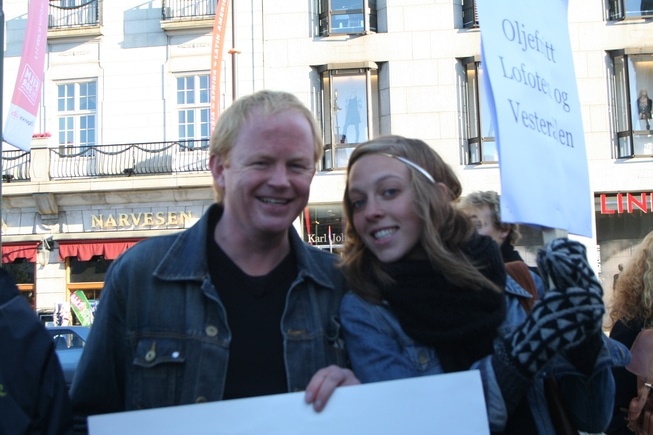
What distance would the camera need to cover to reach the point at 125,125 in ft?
59.9

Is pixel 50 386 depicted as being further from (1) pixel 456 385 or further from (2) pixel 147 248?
(1) pixel 456 385

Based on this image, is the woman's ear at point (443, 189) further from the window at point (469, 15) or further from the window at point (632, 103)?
the window at point (469, 15)

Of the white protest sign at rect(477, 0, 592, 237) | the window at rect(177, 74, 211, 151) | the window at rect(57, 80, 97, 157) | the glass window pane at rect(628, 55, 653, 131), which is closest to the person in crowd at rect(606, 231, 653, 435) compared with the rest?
the white protest sign at rect(477, 0, 592, 237)

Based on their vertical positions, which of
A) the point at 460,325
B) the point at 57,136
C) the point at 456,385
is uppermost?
the point at 57,136

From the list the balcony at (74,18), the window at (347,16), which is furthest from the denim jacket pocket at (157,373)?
the balcony at (74,18)

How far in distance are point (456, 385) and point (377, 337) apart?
26 centimetres

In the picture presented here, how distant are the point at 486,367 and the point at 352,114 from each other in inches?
618

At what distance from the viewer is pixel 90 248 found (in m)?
17.7

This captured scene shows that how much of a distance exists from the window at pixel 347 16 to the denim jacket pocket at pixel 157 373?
16.4 m

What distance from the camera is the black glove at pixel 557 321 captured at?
1.75 m

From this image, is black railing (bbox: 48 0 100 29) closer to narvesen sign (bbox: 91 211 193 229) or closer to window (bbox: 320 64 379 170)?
narvesen sign (bbox: 91 211 193 229)

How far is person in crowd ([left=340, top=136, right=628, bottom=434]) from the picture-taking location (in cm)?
179

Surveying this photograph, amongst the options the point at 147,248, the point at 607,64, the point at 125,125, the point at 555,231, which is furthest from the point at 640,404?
the point at 125,125

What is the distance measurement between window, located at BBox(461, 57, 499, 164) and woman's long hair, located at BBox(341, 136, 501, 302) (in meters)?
15.1
